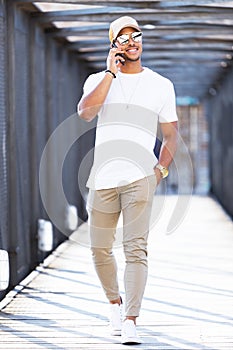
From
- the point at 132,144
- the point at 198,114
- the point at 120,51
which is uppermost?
the point at 120,51

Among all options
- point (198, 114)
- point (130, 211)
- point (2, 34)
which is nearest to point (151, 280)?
point (2, 34)

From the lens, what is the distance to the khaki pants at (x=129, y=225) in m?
4.68

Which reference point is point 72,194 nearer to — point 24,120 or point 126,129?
point 24,120

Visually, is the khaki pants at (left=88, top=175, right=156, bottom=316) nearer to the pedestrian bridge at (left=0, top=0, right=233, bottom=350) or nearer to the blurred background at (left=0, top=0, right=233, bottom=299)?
the pedestrian bridge at (left=0, top=0, right=233, bottom=350)

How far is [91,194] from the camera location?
15.8 feet

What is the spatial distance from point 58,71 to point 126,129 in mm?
4855

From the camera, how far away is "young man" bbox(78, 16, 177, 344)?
469cm

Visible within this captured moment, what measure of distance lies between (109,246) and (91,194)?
258 mm

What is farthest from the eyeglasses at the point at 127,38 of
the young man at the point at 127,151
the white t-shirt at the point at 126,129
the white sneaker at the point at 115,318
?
the white sneaker at the point at 115,318

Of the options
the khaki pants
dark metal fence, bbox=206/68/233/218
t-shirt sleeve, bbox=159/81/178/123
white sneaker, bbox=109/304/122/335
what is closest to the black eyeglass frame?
t-shirt sleeve, bbox=159/81/178/123

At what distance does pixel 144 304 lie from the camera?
5965 millimetres

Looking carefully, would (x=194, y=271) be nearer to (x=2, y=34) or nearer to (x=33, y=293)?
(x=33, y=293)

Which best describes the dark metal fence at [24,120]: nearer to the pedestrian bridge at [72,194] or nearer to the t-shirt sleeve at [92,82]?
the pedestrian bridge at [72,194]

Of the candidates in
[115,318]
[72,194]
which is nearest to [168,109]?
[115,318]
